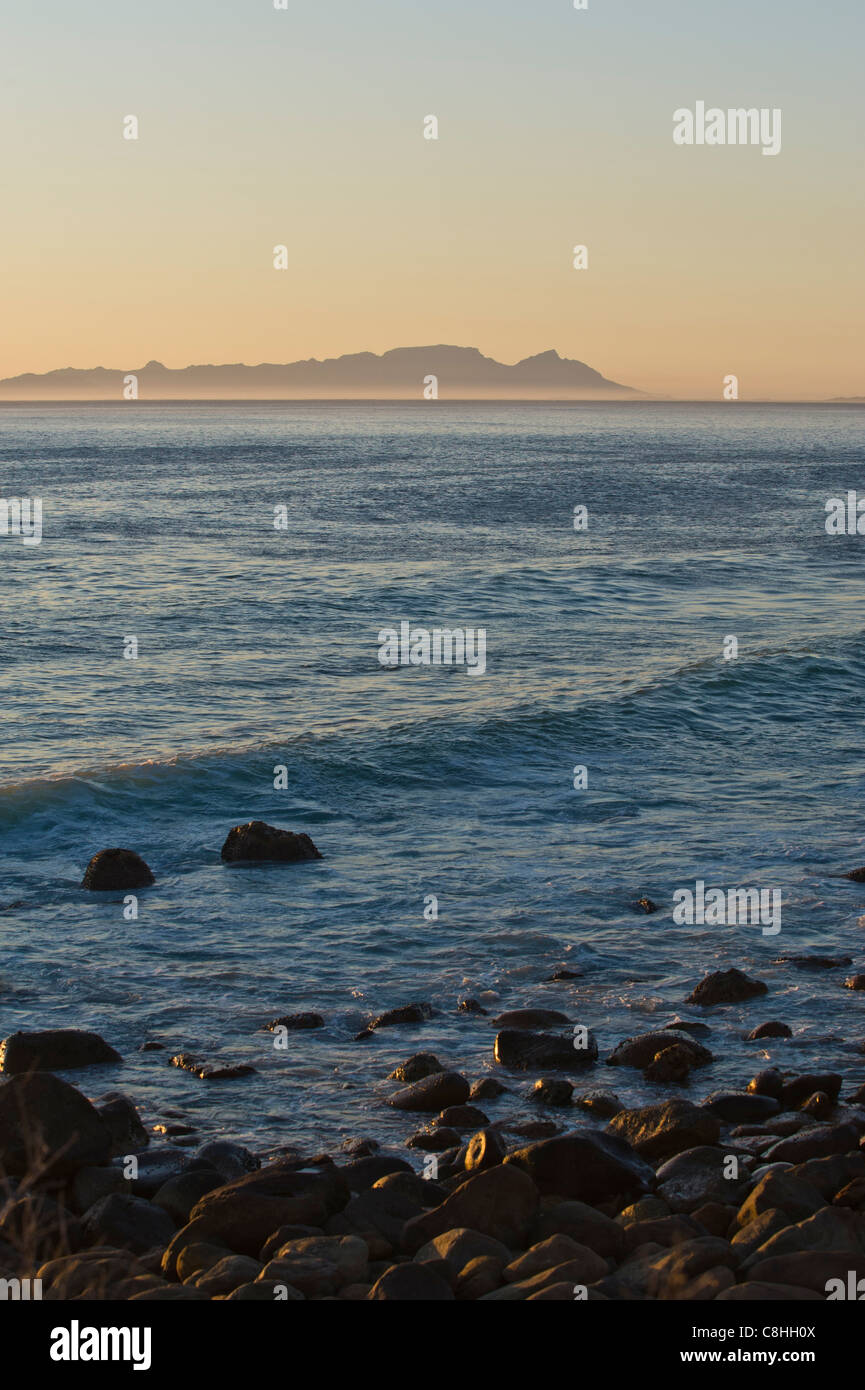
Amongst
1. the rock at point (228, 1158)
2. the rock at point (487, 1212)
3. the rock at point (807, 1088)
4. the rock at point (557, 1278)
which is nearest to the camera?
the rock at point (557, 1278)

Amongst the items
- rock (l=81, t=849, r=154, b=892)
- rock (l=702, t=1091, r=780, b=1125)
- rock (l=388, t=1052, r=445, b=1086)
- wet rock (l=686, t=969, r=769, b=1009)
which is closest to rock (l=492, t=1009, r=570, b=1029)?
rock (l=388, t=1052, r=445, b=1086)

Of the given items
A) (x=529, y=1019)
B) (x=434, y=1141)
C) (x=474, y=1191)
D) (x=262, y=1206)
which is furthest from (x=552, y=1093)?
(x=262, y=1206)

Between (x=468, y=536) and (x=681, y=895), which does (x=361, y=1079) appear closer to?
(x=681, y=895)

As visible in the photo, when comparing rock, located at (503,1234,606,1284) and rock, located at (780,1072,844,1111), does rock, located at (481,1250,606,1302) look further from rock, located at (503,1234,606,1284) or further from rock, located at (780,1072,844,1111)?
rock, located at (780,1072,844,1111)

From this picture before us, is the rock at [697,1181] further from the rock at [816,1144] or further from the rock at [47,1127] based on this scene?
the rock at [47,1127]

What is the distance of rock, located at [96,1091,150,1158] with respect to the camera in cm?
1077

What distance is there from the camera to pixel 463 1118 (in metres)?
11.4

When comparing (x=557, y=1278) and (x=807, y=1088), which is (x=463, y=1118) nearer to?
(x=807, y=1088)

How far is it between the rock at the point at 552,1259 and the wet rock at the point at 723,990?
5.48 metres

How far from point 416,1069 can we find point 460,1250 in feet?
11.2

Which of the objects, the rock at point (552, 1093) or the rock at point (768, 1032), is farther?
the rock at point (768, 1032)

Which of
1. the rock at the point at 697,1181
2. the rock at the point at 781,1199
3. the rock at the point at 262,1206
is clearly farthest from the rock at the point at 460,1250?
the rock at the point at 781,1199

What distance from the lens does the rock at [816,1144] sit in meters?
10.4
